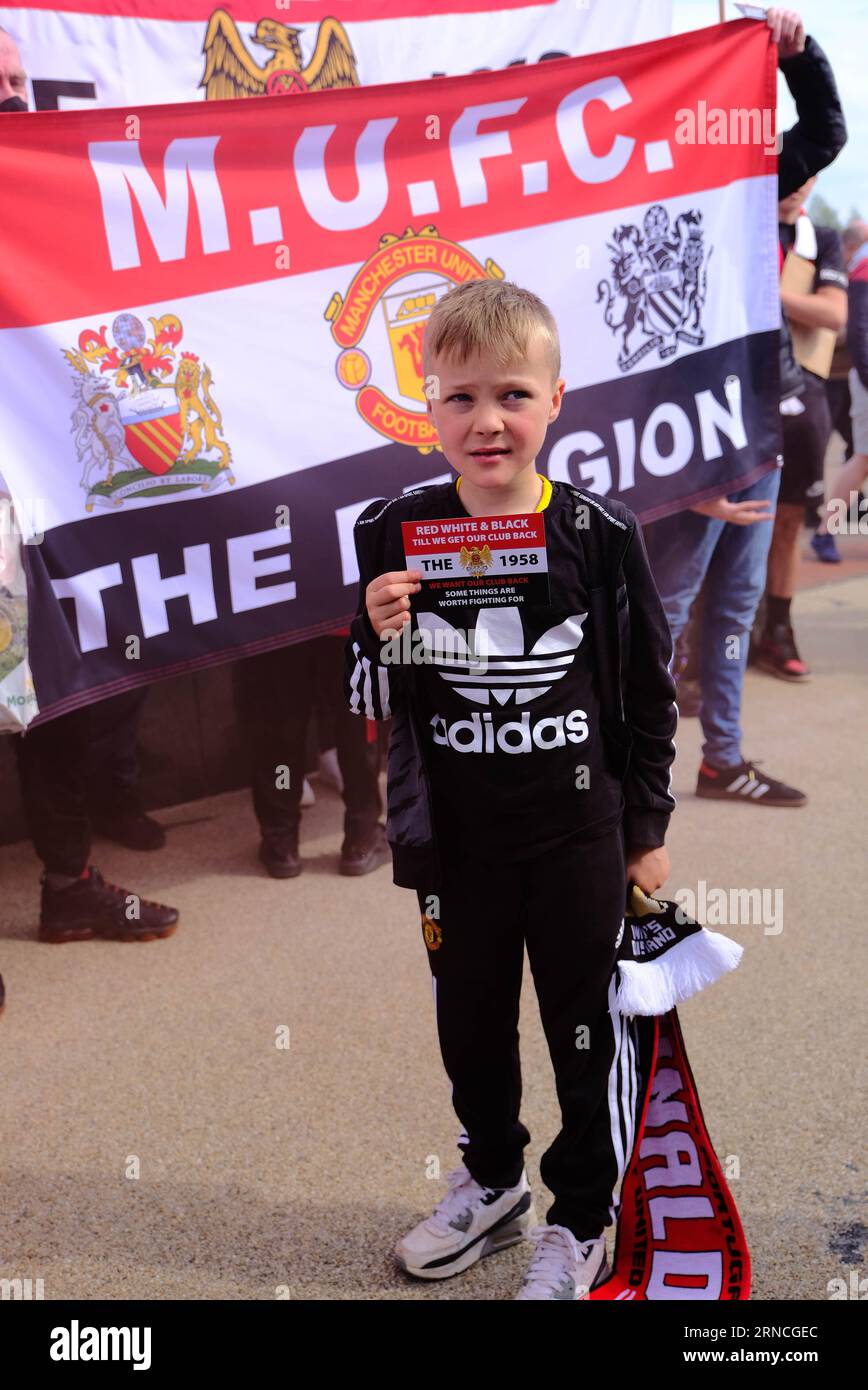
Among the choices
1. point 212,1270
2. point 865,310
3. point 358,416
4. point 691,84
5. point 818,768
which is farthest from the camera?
point 865,310

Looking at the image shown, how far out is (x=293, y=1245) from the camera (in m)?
2.29

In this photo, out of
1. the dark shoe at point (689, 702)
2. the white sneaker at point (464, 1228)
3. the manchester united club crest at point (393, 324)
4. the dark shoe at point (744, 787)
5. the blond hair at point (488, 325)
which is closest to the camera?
the blond hair at point (488, 325)

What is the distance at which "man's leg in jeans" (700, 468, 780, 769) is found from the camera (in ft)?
14.8

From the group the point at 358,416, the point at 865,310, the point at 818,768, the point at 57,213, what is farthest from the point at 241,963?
the point at 865,310

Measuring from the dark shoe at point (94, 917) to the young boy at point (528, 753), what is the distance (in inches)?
63.6

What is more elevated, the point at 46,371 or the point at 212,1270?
the point at 46,371

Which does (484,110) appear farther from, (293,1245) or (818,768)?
(293,1245)

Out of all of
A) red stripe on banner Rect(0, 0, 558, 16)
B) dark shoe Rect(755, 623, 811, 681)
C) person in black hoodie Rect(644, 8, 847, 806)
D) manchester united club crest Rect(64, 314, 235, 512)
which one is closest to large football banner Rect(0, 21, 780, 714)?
manchester united club crest Rect(64, 314, 235, 512)

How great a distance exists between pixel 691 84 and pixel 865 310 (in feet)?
10.2

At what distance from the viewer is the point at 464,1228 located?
7.29ft

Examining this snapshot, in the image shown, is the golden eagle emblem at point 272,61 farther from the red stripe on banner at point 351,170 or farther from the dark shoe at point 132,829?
the dark shoe at point 132,829

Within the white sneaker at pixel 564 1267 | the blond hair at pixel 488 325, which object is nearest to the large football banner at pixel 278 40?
the blond hair at pixel 488 325

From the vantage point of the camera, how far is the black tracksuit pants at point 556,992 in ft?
6.61

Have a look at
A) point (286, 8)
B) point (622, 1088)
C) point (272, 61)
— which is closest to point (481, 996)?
point (622, 1088)
